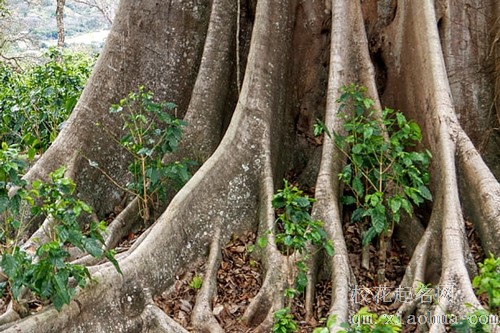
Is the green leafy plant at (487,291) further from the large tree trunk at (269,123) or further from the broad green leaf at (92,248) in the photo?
the broad green leaf at (92,248)

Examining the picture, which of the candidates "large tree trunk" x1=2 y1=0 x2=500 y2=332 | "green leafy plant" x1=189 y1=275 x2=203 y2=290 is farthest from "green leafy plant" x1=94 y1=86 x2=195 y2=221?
"green leafy plant" x1=189 y1=275 x2=203 y2=290

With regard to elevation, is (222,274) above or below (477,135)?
below

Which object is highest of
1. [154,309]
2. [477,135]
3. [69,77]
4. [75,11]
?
[75,11]

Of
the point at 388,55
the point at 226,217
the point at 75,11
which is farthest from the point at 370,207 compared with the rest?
the point at 75,11

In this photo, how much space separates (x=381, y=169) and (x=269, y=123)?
1317 millimetres

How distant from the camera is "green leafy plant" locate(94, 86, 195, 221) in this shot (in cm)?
506

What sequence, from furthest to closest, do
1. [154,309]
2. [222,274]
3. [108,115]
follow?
[108,115] < [222,274] < [154,309]

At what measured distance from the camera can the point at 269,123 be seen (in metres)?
5.51

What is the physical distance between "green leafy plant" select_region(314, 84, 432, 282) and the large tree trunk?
0.78 ft

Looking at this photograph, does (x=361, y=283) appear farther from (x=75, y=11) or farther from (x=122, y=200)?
(x=75, y=11)

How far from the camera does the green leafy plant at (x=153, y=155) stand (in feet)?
A: 16.6

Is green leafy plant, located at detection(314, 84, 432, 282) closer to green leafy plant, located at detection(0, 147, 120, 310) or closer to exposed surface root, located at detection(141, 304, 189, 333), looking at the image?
exposed surface root, located at detection(141, 304, 189, 333)

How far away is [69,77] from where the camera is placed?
789cm

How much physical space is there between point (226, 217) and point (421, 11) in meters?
2.64
